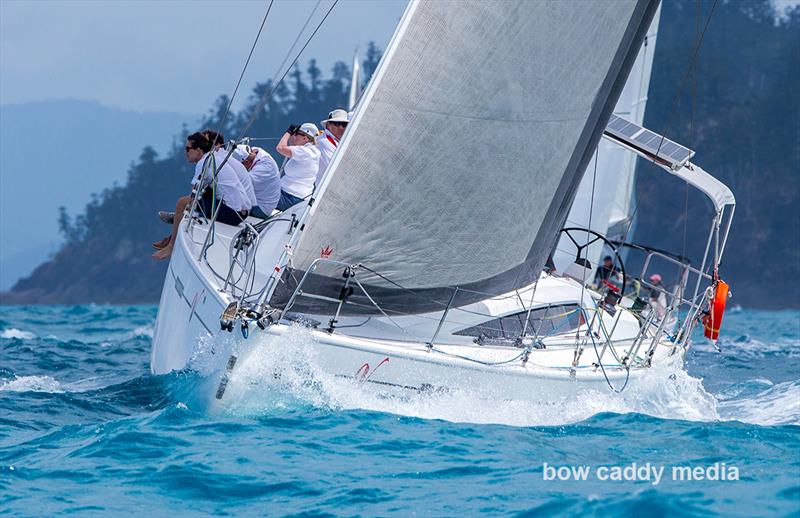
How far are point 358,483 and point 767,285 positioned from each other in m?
53.5

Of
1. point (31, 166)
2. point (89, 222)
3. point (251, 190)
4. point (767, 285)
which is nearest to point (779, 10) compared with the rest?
point (767, 285)

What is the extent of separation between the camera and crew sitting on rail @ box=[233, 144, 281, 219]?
820 cm

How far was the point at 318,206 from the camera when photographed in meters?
5.93

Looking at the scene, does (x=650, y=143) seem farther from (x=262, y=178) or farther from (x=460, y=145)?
(x=262, y=178)

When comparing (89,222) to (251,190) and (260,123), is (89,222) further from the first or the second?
(251,190)

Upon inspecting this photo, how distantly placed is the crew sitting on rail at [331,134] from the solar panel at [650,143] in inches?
77.2

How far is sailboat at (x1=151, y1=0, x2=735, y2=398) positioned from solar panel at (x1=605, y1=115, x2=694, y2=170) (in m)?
0.91

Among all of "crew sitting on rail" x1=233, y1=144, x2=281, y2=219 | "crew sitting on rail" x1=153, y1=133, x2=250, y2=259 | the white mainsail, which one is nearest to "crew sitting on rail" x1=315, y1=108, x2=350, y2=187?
"crew sitting on rail" x1=233, y1=144, x2=281, y2=219

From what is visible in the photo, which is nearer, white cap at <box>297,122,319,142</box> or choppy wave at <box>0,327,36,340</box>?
white cap at <box>297,122,319,142</box>

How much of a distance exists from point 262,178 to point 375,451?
351 cm

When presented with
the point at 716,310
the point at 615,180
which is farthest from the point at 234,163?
the point at 615,180

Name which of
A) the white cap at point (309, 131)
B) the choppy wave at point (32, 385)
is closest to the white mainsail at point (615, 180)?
the white cap at point (309, 131)

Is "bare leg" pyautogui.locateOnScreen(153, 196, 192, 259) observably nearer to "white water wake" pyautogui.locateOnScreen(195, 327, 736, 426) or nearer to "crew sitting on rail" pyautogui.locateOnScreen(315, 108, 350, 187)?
"crew sitting on rail" pyautogui.locateOnScreen(315, 108, 350, 187)

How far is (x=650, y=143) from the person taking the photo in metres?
7.83
